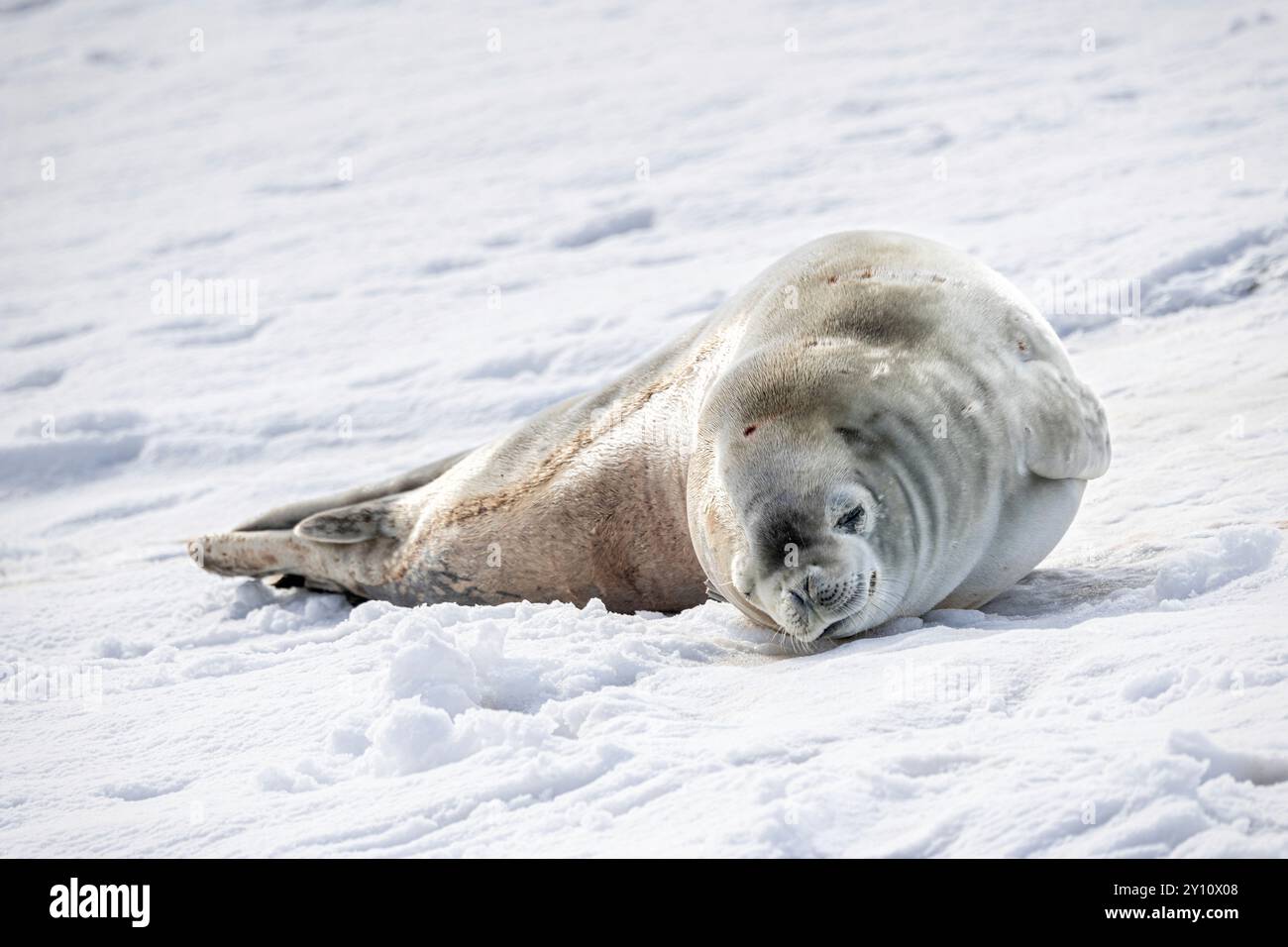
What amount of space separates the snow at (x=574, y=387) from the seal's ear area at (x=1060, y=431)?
11.5 inches

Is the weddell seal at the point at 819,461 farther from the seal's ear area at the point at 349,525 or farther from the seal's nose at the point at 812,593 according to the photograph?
the seal's ear area at the point at 349,525

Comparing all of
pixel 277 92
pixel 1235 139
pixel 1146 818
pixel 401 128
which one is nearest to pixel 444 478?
pixel 1146 818

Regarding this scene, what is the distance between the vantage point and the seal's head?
3.20 metres

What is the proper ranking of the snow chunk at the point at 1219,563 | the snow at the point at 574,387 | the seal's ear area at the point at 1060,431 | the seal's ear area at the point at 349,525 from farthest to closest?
the seal's ear area at the point at 349,525
the seal's ear area at the point at 1060,431
the snow chunk at the point at 1219,563
the snow at the point at 574,387

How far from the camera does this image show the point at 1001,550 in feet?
11.8

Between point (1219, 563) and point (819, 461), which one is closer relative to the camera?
point (819, 461)

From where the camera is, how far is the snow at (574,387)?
2.52 m

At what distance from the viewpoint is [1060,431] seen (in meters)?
3.59

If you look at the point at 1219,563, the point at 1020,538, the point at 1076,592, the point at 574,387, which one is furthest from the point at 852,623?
the point at 574,387

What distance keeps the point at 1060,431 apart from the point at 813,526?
777 millimetres

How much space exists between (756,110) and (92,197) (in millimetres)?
5071

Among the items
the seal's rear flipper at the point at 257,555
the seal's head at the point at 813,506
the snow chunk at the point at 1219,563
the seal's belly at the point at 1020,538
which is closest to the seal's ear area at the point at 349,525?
the seal's rear flipper at the point at 257,555

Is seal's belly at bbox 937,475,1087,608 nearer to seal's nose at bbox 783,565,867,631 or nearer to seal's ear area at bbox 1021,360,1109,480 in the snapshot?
seal's ear area at bbox 1021,360,1109,480

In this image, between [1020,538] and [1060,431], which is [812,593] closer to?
[1020,538]
